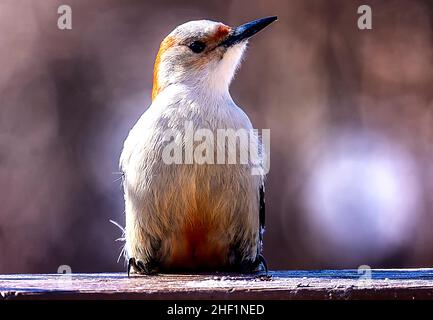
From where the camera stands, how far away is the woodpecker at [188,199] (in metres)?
4.97

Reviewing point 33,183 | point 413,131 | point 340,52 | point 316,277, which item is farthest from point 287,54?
point 316,277

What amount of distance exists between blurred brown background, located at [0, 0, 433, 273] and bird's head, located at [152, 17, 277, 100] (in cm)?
188

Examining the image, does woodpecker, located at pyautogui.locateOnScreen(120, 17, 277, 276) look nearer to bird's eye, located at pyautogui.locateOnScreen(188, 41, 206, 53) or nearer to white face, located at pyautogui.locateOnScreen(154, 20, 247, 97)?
white face, located at pyautogui.locateOnScreen(154, 20, 247, 97)

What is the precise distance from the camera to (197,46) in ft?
18.3

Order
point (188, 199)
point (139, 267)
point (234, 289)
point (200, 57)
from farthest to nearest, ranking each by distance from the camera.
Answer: point (200, 57) < point (139, 267) < point (188, 199) < point (234, 289)

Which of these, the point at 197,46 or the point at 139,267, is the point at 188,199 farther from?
the point at 197,46

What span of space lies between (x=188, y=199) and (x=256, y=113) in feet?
9.99

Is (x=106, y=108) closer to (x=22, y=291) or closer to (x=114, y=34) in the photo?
(x=114, y=34)

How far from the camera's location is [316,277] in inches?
168

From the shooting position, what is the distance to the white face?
5508 millimetres

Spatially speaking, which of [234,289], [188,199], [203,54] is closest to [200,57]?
[203,54]

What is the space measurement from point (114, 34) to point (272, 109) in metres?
1.48

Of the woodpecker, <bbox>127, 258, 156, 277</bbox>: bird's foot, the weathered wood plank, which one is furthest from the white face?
the weathered wood plank
